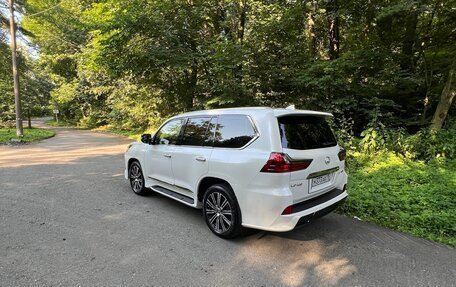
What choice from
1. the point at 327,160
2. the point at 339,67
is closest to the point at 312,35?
the point at 339,67

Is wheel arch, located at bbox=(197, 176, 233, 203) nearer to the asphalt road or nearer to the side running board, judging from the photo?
the side running board

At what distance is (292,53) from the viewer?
36.0 ft

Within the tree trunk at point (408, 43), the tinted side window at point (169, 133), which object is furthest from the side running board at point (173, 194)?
the tree trunk at point (408, 43)

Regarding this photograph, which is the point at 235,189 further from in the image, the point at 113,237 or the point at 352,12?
the point at 352,12

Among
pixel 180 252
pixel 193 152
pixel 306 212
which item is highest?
pixel 193 152

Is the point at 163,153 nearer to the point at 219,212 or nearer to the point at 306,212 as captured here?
the point at 219,212

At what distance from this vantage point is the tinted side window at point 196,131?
4.03m

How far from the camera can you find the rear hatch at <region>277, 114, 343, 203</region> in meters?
3.12

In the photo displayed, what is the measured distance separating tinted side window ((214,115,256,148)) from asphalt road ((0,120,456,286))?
125 centimetres

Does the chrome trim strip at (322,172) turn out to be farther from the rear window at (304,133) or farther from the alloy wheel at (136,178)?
the alloy wheel at (136,178)

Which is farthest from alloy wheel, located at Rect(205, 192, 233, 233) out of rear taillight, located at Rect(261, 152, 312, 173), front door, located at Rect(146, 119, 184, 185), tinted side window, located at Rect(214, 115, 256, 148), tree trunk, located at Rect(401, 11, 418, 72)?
tree trunk, located at Rect(401, 11, 418, 72)

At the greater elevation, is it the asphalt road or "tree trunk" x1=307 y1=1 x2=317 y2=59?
"tree trunk" x1=307 y1=1 x2=317 y2=59

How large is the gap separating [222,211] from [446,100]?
7.51 meters

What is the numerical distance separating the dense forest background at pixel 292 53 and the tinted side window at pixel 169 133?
5.26 meters
